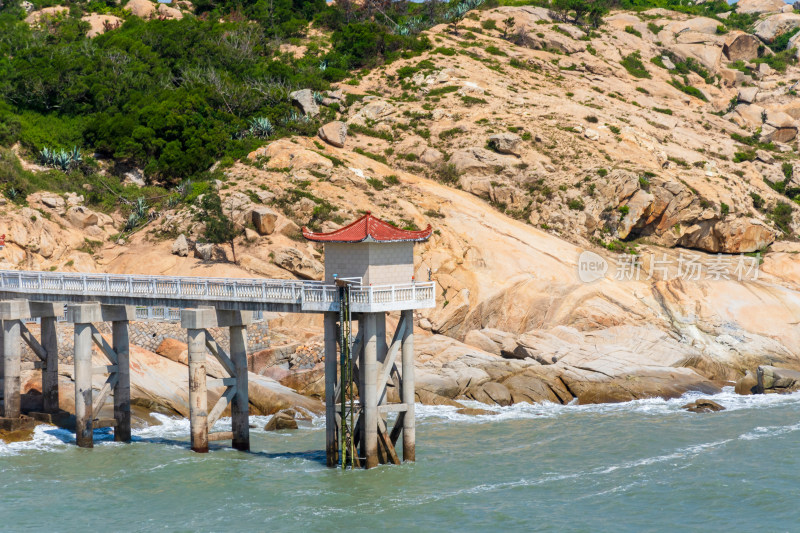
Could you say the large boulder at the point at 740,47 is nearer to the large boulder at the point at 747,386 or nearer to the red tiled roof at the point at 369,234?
the large boulder at the point at 747,386

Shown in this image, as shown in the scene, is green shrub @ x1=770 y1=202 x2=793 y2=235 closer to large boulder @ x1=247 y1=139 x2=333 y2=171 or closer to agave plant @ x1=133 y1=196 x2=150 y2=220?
large boulder @ x1=247 y1=139 x2=333 y2=171

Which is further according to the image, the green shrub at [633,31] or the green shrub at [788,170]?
the green shrub at [633,31]

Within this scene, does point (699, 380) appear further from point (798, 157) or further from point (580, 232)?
point (798, 157)

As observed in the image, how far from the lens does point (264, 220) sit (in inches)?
2264

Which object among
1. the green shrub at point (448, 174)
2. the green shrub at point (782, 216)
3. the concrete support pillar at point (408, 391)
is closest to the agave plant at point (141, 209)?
the green shrub at point (448, 174)

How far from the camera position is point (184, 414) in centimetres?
4144

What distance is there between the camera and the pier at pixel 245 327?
1247 inches

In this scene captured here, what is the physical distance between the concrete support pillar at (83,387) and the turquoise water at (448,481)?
23.1 inches

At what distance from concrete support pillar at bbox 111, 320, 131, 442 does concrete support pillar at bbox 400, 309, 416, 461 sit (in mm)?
11824

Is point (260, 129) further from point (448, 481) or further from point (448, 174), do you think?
point (448, 481)

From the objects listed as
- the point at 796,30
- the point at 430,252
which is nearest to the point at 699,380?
the point at 430,252

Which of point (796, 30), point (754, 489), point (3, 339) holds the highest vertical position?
point (796, 30)

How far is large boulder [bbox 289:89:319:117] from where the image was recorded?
74.1 metres

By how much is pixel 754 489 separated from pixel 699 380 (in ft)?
58.3
